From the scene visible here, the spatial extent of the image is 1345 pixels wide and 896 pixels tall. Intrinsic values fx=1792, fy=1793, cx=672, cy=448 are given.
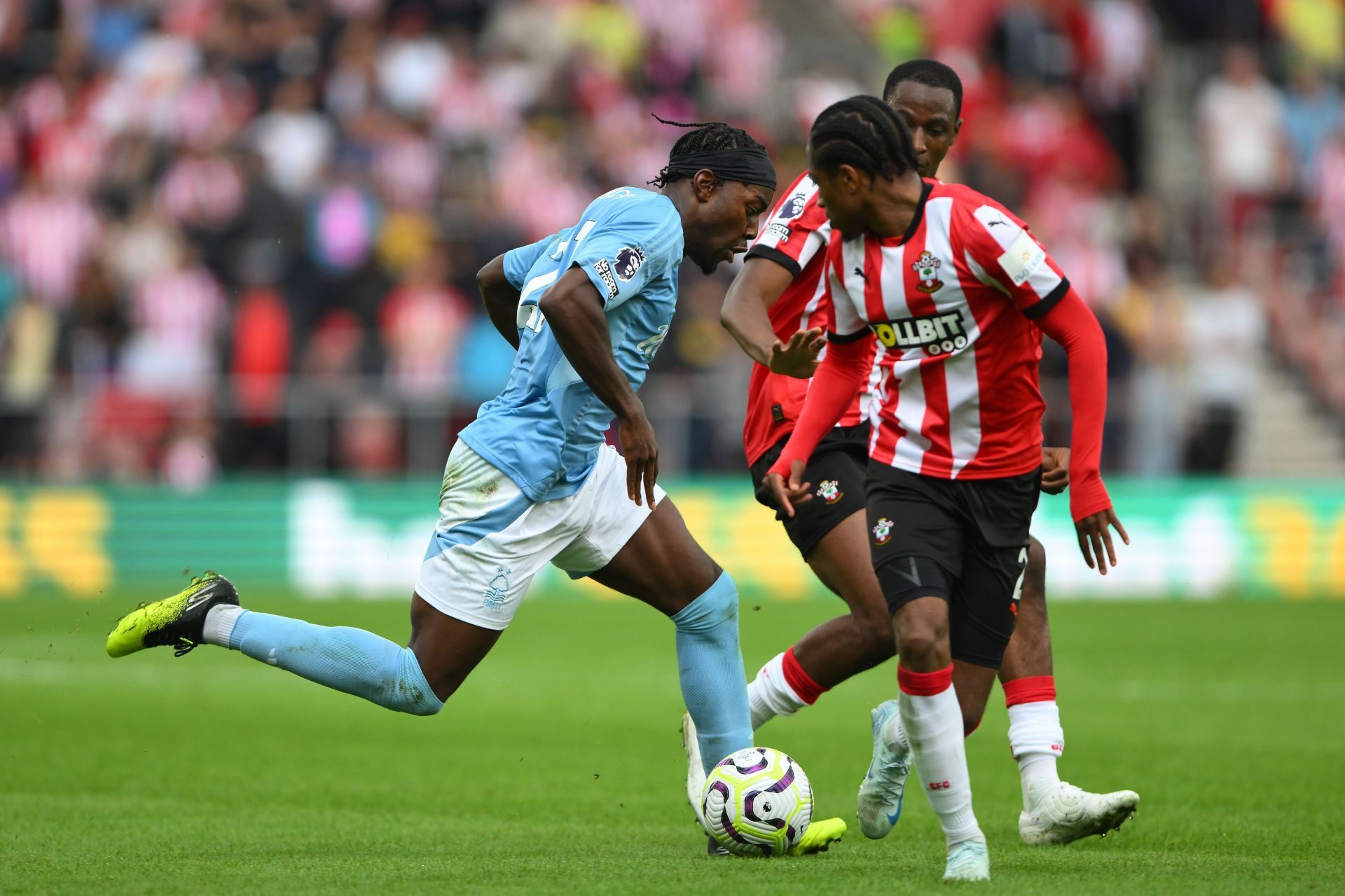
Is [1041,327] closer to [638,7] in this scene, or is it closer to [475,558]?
[475,558]

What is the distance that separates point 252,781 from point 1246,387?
14252 mm

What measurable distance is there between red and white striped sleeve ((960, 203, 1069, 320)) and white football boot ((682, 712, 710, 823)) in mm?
2038

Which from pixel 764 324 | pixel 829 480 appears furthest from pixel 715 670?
pixel 764 324

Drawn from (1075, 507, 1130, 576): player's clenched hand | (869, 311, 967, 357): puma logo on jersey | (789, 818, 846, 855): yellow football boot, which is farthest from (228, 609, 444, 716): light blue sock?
(1075, 507, 1130, 576): player's clenched hand

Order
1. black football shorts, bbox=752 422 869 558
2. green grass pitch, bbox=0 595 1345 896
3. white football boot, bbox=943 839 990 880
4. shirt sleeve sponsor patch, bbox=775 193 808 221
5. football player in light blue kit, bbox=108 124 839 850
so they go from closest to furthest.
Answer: white football boot, bbox=943 839 990 880 → green grass pitch, bbox=0 595 1345 896 → football player in light blue kit, bbox=108 124 839 850 → shirt sleeve sponsor patch, bbox=775 193 808 221 → black football shorts, bbox=752 422 869 558

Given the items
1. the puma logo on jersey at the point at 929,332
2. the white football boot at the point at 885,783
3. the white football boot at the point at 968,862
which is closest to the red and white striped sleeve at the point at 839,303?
the puma logo on jersey at the point at 929,332

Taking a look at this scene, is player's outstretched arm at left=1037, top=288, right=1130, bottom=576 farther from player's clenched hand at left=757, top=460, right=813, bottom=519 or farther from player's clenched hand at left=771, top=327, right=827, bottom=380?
player's clenched hand at left=757, top=460, right=813, bottom=519

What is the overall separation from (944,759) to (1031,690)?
1272 mm

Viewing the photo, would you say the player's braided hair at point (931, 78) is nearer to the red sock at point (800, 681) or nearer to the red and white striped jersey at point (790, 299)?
the red and white striped jersey at point (790, 299)

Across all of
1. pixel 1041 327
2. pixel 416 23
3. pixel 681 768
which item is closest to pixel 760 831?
pixel 1041 327

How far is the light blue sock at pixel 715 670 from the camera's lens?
6.41 metres

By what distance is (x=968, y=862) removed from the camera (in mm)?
5250

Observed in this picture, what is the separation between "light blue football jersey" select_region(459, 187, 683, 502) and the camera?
19.6 feet

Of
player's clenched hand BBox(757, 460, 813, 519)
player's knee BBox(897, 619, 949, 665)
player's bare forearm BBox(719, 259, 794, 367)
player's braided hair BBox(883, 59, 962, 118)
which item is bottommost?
player's knee BBox(897, 619, 949, 665)
